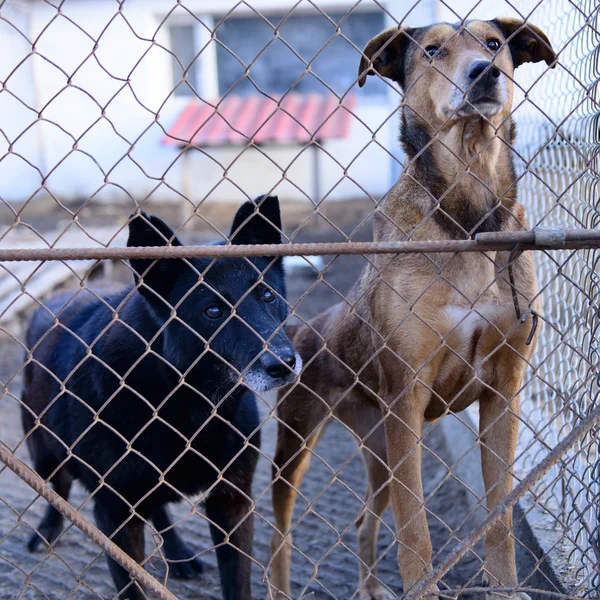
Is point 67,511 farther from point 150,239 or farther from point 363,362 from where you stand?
point 363,362

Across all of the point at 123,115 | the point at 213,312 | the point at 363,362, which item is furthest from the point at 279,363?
the point at 123,115

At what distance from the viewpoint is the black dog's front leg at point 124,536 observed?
8.31 feet

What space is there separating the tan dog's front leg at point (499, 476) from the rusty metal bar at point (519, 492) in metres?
0.26

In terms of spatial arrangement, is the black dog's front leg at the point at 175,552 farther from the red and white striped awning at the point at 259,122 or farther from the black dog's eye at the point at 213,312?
the red and white striped awning at the point at 259,122

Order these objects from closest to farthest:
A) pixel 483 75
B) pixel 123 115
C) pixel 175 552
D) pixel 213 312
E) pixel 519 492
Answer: pixel 519 492 → pixel 483 75 → pixel 213 312 → pixel 175 552 → pixel 123 115

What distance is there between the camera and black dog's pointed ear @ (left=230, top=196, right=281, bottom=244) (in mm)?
2562

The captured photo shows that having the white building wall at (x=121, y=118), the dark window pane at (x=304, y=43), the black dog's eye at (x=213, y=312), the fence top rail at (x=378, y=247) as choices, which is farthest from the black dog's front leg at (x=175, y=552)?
the dark window pane at (x=304, y=43)

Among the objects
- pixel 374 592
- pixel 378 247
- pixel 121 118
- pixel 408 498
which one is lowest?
pixel 374 592

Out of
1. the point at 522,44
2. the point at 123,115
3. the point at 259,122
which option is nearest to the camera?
the point at 522,44

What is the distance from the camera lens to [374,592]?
3193mm

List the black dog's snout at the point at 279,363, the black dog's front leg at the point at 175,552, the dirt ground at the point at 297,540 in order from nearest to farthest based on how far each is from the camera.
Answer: the black dog's snout at the point at 279,363 < the dirt ground at the point at 297,540 < the black dog's front leg at the point at 175,552

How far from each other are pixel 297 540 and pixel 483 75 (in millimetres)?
2547

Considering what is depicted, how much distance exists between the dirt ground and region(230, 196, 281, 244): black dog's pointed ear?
29cm

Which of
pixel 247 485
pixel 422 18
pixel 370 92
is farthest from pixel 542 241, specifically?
pixel 370 92
